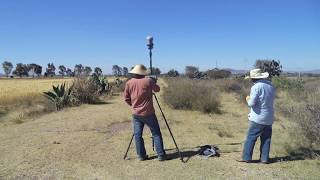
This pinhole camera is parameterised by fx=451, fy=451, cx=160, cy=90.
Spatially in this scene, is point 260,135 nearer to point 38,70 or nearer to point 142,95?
point 142,95

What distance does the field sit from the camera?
25.8ft

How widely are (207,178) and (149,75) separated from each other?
229 cm

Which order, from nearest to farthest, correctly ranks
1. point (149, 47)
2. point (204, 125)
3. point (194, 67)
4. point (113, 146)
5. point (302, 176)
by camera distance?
point (302, 176)
point (149, 47)
point (113, 146)
point (204, 125)
point (194, 67)

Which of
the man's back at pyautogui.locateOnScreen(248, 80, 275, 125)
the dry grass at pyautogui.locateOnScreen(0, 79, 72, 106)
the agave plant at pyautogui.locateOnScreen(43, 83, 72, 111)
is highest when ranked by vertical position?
the man's back at pyautogui.locateOnScreen(248, 80, 275, 125)

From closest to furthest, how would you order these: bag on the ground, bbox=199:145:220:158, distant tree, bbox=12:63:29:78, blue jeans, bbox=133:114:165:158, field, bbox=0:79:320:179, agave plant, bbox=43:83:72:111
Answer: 1. field, bbox=0:79:320:179
2. blue jeans, bbox=133:114:165:158
3. bag on the ground, bbox=199:145:220:158
4. agave plant, bbox=43:83:72:111
5. distant tree, bbox=12:63:29:78

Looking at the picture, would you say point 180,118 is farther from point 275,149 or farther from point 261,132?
point 261,132

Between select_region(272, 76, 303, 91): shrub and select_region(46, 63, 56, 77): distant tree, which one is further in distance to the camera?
select_region(46, 63, 56, 77): distant tree

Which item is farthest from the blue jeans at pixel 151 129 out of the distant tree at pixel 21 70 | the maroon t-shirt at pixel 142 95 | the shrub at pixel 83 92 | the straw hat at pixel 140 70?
the distant tree at pixel 21 70

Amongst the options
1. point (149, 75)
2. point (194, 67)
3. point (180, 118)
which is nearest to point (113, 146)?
point (149, 75)

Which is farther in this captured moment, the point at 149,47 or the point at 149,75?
the point at 149,47

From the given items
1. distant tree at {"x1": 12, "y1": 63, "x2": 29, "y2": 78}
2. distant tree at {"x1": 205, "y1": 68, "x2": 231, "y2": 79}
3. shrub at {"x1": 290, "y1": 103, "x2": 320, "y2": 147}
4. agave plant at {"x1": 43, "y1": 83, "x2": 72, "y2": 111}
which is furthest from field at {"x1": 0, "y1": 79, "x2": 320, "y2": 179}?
distant tree at {"x1": 12, "y1": 63, "x2": 29, "y2": 78}

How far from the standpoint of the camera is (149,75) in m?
8.64

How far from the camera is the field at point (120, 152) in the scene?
788 centimetres

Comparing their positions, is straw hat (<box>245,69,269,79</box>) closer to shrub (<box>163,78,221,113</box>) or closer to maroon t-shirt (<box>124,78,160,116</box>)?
maroon t-shirt (<box>124,78,160,116</box>)
